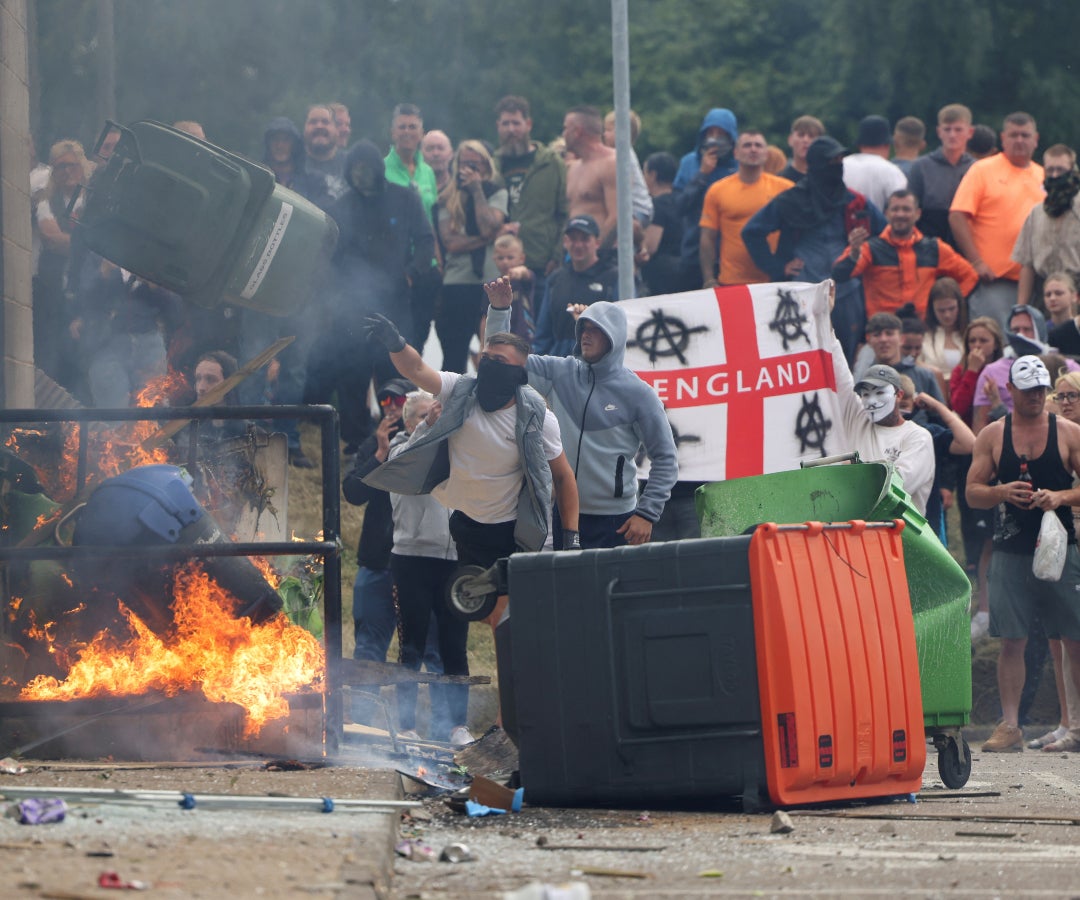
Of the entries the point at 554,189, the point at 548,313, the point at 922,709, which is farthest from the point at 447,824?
the point at 554,189

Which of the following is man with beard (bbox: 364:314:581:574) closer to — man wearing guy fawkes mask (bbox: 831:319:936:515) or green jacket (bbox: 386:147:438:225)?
man wearing guy fawkes mask (bbox: 831:319:936:515)

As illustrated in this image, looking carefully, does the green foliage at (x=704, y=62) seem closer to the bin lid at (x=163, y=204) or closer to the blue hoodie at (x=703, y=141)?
the blue hoodie at (x=703, y=141)

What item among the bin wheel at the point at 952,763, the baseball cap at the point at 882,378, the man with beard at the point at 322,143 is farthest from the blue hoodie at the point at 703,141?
the bin wheel at the point at 952,763

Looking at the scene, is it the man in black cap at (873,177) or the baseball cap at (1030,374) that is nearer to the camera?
the baseball cap at (1030,374)

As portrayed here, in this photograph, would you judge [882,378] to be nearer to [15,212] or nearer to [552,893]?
[15,212]

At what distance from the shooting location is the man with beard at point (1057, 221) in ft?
41.4

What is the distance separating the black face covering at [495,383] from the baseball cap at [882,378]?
2.80m

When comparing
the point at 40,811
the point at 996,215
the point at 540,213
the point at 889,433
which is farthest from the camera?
the point at 996,215

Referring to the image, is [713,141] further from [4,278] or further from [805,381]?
[4,278]

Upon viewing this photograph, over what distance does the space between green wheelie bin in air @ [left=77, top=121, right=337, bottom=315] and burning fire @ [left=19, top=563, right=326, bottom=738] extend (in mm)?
2035

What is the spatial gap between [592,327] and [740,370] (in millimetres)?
2518

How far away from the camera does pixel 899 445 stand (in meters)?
10.2

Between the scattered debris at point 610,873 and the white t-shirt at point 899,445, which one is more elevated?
the white t-shirt at point 899,445

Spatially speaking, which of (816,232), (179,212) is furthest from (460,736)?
(816,232)
